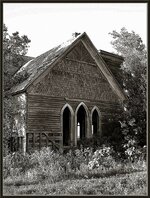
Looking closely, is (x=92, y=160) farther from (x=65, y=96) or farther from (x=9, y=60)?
(x=9, y=60)

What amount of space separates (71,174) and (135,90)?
1344 cm

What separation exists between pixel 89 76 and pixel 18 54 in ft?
16.7

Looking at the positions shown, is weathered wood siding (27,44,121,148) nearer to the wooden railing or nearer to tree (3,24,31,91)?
the wooden railing

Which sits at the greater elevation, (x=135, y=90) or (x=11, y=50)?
(x=11, y=50)

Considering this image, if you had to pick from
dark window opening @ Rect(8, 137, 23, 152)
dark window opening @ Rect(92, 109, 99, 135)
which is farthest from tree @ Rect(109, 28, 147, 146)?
dark window opening @ Rect(8, 137, 23, 152)

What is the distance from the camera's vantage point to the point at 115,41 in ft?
124

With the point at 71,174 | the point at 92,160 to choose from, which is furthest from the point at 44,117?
the point at 71,174

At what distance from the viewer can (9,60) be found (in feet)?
64.3

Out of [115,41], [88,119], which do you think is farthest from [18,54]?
[115,41]

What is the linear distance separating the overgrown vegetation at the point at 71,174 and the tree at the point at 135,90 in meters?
2.18

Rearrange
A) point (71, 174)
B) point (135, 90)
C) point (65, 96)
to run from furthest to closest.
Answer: point (135, 90) < point (65, 96) < point (71, 174)

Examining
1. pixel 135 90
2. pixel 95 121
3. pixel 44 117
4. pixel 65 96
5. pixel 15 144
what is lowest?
pixel 15 144

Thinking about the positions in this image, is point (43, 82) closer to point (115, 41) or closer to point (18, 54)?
point (18, 54)

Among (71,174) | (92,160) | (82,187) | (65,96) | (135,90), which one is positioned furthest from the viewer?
(135,90)
